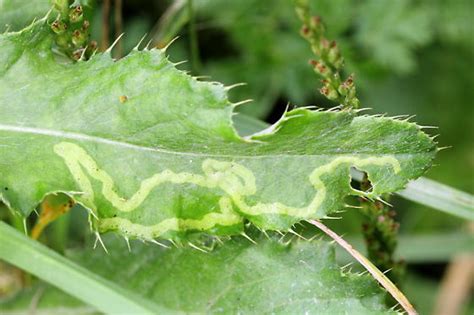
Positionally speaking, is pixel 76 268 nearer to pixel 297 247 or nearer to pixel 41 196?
pixel 41 196

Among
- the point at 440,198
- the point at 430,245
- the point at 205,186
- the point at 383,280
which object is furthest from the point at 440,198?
the point at 430,245

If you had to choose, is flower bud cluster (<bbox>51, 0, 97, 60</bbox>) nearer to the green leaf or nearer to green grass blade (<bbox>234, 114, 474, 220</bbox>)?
the green leaf

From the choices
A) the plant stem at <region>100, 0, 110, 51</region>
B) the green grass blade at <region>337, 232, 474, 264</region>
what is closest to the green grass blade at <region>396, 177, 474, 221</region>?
the green grass blade at <region>337, 232, 474, 264</region>

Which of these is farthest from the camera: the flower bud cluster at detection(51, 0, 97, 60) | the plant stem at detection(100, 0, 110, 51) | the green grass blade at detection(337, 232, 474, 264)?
the green grass blade at detection(337, 232, 474, 264)

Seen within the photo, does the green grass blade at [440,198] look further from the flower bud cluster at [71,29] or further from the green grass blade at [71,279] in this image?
the flower bud cluster at [71,29]

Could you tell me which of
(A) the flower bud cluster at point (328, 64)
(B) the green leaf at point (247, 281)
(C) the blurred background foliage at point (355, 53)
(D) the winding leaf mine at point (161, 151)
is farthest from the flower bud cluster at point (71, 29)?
(C) the blurred background foliage at point (355, 53)

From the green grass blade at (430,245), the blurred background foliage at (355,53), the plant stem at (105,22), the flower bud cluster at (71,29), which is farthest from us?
the blurred background foliage at (355,53)
